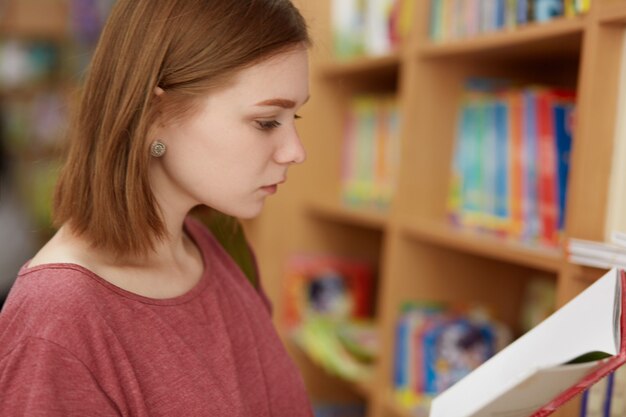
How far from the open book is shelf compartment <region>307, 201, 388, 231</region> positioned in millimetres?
1003

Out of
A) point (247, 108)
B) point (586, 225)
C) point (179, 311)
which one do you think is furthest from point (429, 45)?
point (179, 311)

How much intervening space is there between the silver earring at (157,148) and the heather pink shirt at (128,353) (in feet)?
0.66

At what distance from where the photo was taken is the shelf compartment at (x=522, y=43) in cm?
133

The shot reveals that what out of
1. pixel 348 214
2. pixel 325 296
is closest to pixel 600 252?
pixel 348 214

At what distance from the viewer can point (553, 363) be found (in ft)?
2.64

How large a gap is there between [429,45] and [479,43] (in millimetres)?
218

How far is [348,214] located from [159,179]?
1085 millimetres

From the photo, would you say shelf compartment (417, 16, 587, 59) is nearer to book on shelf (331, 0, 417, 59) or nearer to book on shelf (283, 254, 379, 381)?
book on shelf (331, 0, 417, 59)

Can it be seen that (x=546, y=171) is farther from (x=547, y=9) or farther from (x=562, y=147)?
(x=547, y=9)

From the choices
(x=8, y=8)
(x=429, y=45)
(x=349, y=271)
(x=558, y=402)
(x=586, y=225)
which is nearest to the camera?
(x=558, y=402)

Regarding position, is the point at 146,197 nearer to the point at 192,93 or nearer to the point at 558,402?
the point at 192,93

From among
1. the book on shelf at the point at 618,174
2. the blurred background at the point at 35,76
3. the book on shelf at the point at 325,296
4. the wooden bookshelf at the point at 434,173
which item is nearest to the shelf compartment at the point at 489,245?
the wooden bookshelf at the point at 434,173

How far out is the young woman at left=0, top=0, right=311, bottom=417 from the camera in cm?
95

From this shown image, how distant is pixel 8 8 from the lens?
4023 millimetres
